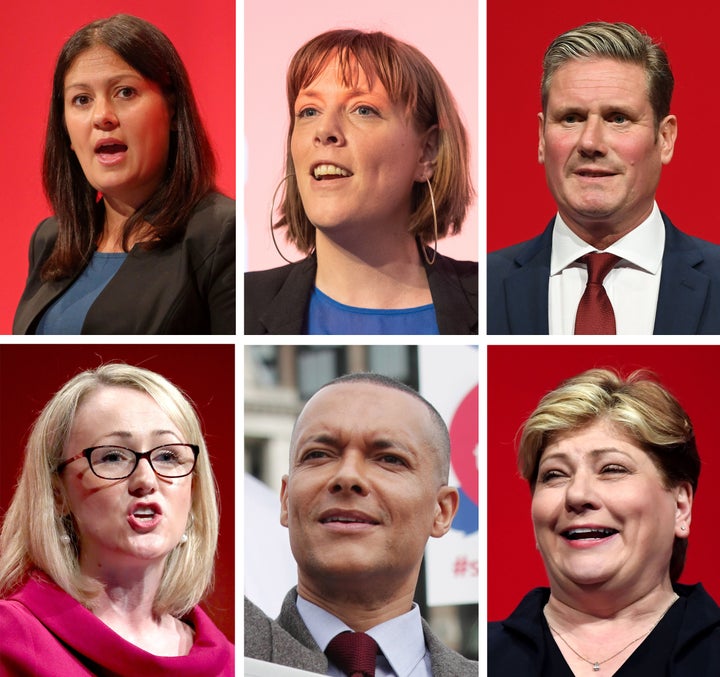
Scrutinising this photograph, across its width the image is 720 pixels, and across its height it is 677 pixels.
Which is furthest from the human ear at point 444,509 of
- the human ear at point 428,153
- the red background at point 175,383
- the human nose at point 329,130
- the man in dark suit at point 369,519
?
the human nose at point 329,130

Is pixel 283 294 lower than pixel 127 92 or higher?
lower

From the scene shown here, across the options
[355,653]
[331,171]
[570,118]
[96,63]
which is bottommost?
[355,653]

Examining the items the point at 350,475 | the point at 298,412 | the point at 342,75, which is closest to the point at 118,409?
the point at 298,412

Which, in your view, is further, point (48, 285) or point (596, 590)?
point (48, 285)

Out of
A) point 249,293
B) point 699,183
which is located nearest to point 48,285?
point 249,293

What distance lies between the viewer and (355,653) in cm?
258

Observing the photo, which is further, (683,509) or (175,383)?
(175,383)

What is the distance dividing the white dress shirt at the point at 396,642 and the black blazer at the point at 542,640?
0.14 meters

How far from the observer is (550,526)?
255 cm

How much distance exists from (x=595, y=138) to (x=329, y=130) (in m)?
0.53

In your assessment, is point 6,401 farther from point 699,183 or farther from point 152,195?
point 699,183

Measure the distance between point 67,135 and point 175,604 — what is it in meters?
1.00

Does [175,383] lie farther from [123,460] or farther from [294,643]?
[294,643]

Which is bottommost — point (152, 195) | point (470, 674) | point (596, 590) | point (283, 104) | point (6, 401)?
point (470, 674)
